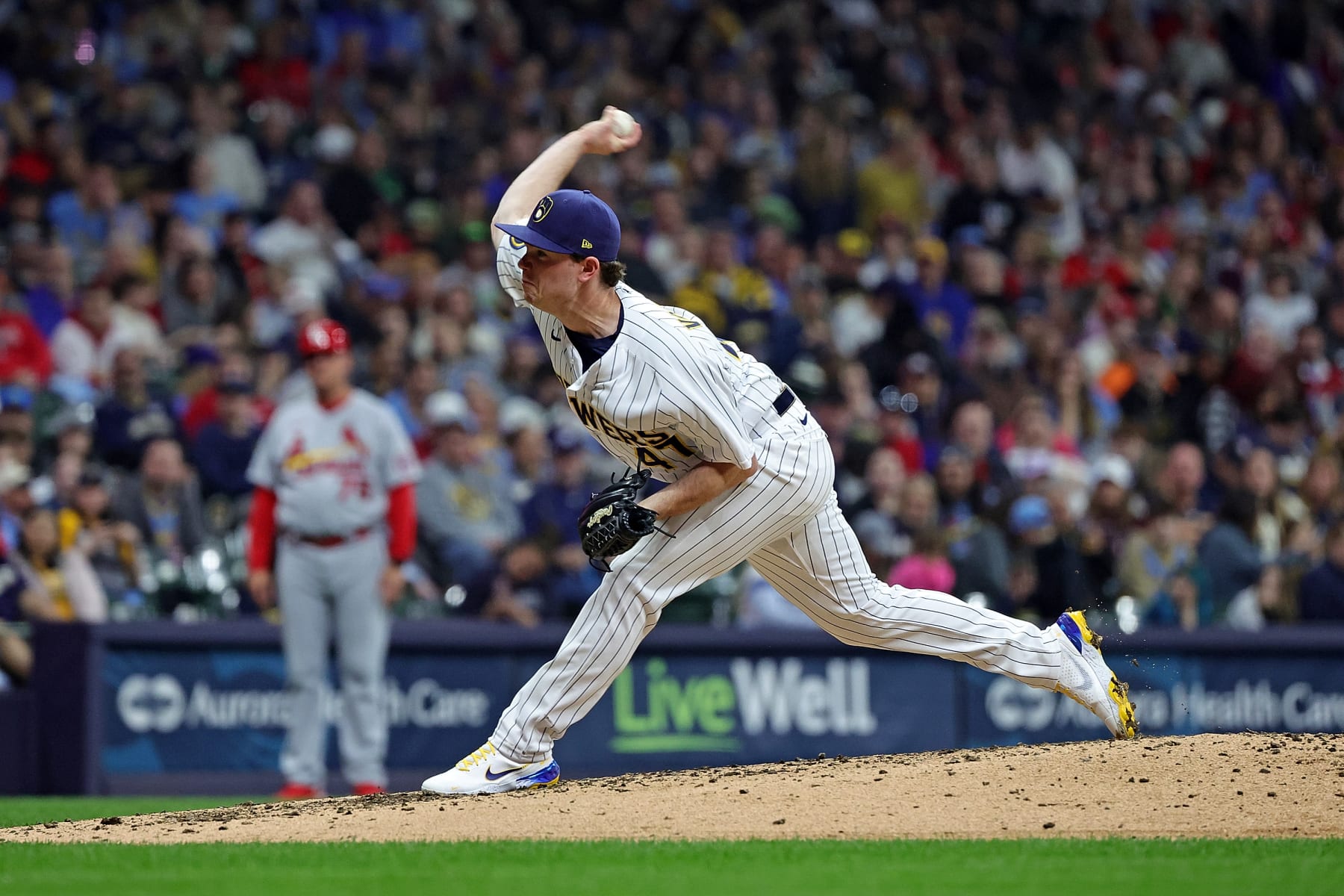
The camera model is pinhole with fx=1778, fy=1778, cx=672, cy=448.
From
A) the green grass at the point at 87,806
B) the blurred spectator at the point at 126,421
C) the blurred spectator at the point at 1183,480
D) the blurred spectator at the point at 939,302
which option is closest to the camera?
the green grass at the point at 87,806

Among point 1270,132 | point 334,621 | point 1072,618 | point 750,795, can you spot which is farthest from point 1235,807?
point 1270,132

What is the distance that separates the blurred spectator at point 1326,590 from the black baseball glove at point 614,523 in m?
7.31

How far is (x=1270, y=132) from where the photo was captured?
56.6ft

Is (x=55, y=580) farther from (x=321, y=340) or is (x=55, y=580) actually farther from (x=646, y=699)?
(x=646, y=699)

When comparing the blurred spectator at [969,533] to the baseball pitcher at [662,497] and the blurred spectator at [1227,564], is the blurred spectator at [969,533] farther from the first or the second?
the baseball pitcher at [662,497]

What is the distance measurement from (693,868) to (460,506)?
6433 mm

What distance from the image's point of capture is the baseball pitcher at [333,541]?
893 centimetres

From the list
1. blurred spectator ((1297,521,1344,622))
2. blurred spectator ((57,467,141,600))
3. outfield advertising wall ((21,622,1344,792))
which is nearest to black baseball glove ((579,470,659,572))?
outfield advertising wall ((21,622,1344,792))

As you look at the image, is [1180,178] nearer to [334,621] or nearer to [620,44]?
[620,44]

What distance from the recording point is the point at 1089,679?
6.65 metres

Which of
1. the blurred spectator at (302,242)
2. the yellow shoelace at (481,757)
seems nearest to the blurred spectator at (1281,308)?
the blurred spectator at (302,242)

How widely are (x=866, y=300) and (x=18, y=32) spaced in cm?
695

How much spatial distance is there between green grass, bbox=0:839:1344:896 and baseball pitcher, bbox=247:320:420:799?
332 centimetres

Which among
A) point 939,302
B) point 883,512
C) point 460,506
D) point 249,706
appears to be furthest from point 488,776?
point 939,302
